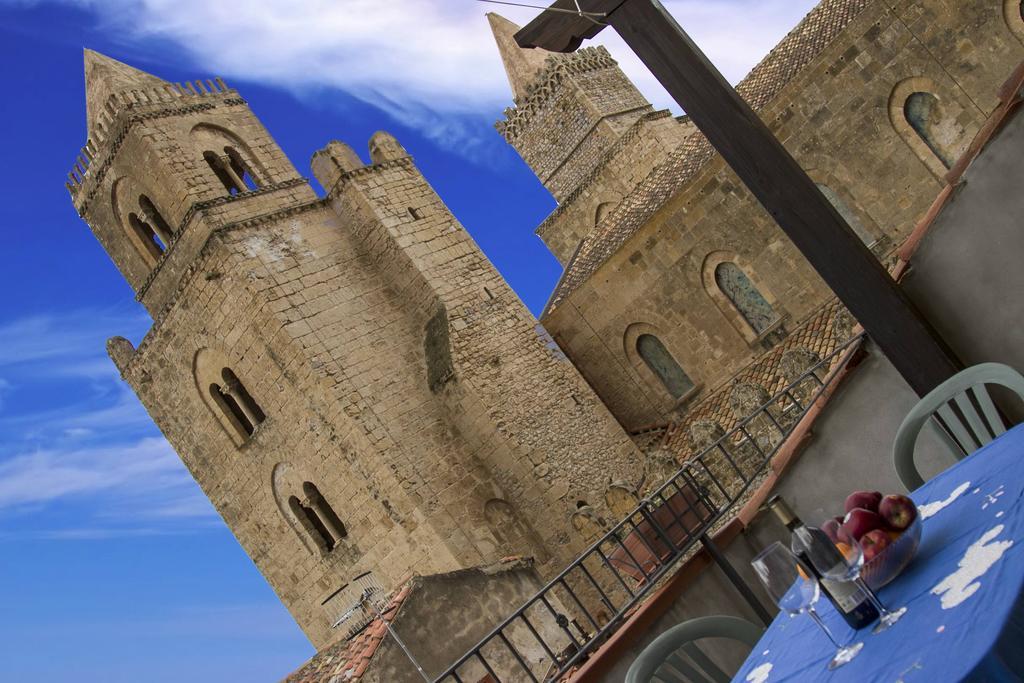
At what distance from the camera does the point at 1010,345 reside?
7.77 m

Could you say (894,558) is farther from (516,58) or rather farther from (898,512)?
(516,58)

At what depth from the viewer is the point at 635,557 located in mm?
10648

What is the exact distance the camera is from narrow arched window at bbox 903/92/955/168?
18000 mm

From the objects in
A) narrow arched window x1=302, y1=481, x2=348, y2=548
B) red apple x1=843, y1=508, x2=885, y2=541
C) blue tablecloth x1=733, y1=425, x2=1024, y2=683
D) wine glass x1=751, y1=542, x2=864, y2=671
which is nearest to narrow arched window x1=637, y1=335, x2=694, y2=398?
narrow arched window x1=302, y1=481, x2=348, y2=548

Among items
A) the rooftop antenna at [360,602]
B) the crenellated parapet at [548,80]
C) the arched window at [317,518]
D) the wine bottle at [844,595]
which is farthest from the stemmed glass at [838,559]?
the crenellated parapet at [548,80]

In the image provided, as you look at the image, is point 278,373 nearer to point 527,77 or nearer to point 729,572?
point 729,572

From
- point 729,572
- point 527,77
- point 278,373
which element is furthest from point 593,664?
point 527,77

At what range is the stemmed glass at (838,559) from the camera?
13.8 ft

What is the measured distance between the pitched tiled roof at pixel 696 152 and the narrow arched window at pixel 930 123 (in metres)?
1.79

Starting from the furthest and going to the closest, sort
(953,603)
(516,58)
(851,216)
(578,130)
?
1. (516,58)
2. (578,130)
3. (851,216)
4. (953,603)

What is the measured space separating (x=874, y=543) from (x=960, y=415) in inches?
86.7

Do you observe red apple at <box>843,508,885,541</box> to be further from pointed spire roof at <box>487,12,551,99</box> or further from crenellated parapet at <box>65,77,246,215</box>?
pointed spire roof at <box>487,12,551,99</box>

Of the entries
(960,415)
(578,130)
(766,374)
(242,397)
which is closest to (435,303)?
(242,397)

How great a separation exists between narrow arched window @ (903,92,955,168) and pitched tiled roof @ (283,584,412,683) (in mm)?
11679
